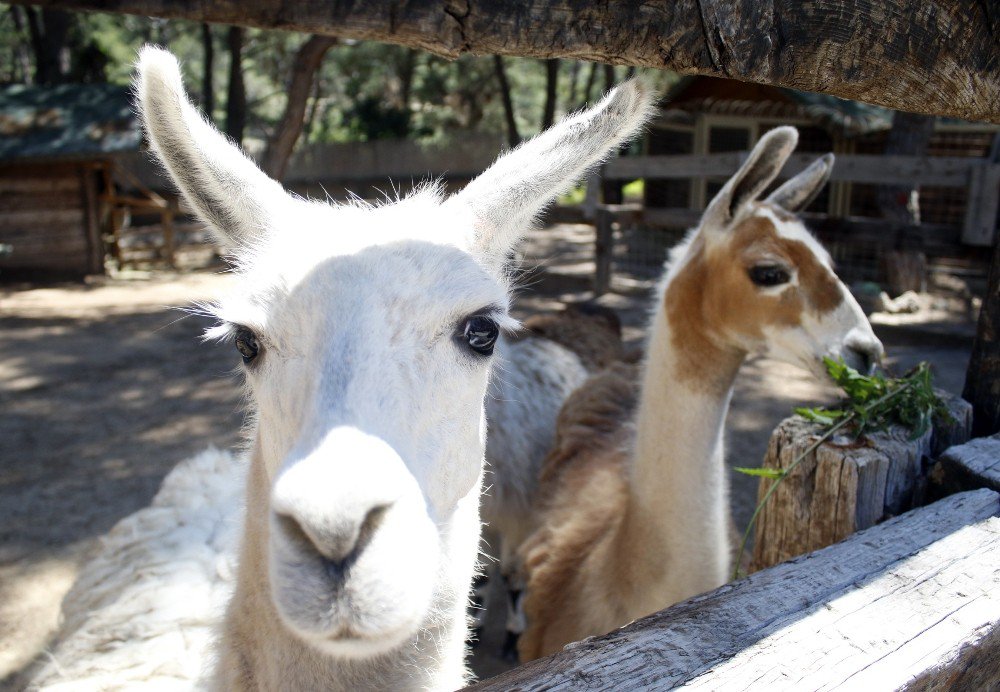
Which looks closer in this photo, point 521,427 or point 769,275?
point 769,275

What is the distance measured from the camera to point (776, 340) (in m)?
2.94

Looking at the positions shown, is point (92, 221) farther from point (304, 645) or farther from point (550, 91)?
point (304, 645)

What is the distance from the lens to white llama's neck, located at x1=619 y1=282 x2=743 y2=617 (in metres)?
2.55

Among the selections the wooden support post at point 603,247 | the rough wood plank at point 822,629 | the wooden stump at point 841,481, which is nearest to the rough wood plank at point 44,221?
the wooden support post at point 603,247

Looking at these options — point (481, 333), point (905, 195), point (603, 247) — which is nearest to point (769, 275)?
point (481, 333)

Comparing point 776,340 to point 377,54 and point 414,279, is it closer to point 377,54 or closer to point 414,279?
point 414,279

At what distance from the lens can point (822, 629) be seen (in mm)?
1298

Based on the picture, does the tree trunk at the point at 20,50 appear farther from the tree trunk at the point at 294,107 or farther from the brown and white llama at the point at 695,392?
the brown and white llama at the point at 695,392

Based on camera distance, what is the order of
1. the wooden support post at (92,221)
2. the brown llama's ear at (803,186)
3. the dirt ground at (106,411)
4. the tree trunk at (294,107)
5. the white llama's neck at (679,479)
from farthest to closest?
the wooden support post at (92,221)
the tree trunk at (294,107)
the dirt ground at (106,411)
the brown llama's ear at (803,186)
the white llama's neck at (679,479)

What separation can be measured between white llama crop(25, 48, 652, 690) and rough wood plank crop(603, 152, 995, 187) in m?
6.27

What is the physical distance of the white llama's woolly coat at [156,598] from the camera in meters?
2.17

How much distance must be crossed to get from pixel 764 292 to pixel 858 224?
22.2 feet

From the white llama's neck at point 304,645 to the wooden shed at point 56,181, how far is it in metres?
13.0

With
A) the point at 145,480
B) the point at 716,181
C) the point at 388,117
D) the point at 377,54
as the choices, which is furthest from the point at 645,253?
the point at 377,54
